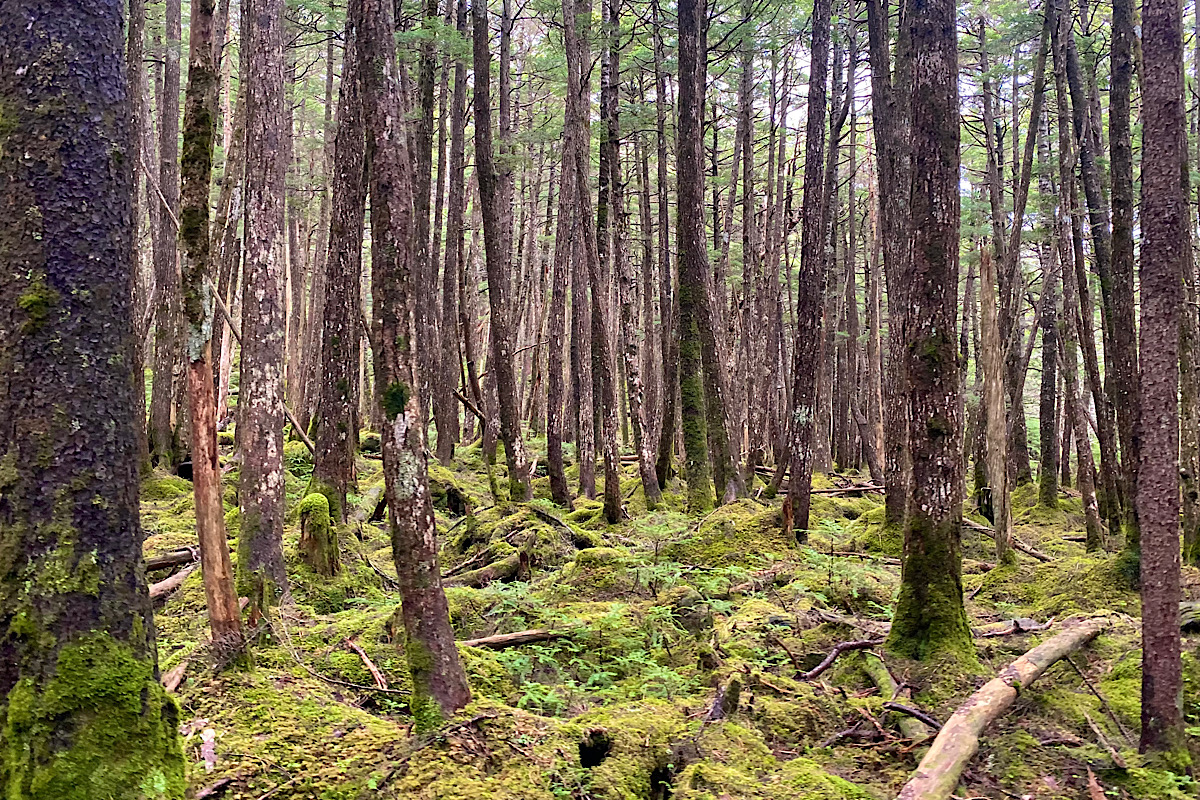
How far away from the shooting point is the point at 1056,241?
44.0 feet

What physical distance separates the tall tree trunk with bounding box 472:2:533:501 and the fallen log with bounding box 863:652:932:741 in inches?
278

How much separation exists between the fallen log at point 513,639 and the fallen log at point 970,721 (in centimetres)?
320

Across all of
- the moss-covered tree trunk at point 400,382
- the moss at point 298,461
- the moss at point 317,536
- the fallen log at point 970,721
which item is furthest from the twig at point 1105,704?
the moss at point 298,461

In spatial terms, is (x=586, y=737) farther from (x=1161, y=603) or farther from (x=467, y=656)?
(x=1161, y=603)

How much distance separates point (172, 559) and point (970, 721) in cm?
730

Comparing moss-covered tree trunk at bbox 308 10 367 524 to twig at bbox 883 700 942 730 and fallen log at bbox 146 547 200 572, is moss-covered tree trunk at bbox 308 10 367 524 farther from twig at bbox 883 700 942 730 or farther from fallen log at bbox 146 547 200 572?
twig at bbox 883 700 942 730

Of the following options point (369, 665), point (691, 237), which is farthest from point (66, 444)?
point (691, 237)

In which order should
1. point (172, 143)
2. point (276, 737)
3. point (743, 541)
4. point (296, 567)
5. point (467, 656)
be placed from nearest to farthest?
point (276, 737), point (467, 656), point (296, 567), point (743, 541), point (172, 143)

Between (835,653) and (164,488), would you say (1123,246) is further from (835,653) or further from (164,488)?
(164,488)

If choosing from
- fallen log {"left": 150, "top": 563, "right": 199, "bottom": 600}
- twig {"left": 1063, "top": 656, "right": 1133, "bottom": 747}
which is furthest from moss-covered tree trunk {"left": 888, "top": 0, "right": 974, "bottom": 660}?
fallen log {"left": 150, "top": 563, "right": 199, "bottom": 600}

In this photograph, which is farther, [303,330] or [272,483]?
[303,330]

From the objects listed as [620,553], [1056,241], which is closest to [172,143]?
[620,553]

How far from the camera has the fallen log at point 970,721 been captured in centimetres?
399

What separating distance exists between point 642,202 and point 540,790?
18699 mm
